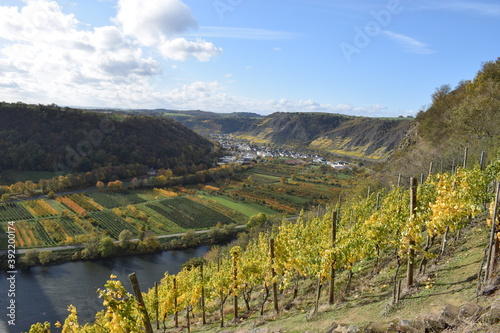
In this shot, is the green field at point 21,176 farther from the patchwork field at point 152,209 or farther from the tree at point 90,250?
the tree at point 90,250

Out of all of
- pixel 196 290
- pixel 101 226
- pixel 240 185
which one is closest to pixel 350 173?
pixel 240 185

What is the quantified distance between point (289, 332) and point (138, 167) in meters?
101

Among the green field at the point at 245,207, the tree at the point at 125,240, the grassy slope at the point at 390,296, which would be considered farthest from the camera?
the green field at the point at 245,207

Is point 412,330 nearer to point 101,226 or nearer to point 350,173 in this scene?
point 101,226

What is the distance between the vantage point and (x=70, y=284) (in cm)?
3812

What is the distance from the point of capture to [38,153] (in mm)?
91500

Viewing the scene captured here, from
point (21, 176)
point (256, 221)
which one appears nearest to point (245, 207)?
point (256, 221)

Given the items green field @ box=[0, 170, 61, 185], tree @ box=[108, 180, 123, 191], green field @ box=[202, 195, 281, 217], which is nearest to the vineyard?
green field @ box=[202, 195, 281, 217]

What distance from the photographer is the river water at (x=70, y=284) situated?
3175 cm

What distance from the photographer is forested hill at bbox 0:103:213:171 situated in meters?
92.2

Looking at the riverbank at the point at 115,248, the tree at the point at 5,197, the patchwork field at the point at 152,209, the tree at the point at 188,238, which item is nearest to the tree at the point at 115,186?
the patchwork field at the point at 152,209

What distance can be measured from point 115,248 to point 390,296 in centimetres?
4612

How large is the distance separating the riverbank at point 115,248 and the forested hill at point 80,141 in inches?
2318

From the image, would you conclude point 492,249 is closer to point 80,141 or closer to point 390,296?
point 390,296
